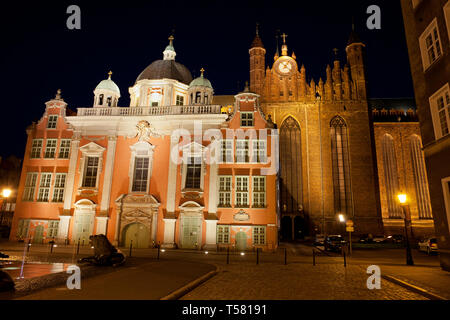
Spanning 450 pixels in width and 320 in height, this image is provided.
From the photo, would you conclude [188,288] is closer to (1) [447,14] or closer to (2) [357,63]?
(1) [447,14]

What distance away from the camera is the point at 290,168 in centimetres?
4050

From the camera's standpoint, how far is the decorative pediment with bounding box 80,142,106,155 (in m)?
25.7

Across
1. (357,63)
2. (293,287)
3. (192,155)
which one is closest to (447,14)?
(293,287)

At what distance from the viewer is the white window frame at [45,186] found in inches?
1005

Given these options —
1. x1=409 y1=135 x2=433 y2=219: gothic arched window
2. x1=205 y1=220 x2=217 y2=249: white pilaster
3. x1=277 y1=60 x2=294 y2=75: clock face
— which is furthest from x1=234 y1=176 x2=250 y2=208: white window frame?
x1=409 y1=135 x2=433 y2=219: gothic arched window

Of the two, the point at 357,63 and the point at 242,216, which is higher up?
the point at 357,63

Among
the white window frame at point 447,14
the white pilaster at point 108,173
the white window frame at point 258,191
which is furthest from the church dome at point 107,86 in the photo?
the white window frame at point 447,14

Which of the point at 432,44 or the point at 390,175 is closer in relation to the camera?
the point at 432,44

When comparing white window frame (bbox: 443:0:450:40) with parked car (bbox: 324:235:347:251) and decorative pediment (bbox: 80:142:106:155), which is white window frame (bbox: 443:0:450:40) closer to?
parked car (bbox: 324:235:347:251)

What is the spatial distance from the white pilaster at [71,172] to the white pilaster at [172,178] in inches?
331

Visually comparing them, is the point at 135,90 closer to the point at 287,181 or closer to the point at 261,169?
the point at 261,169

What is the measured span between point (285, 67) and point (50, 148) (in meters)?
32.5

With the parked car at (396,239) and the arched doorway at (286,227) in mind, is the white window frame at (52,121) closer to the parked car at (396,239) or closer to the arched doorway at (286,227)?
the arched doorway at (286,227)
